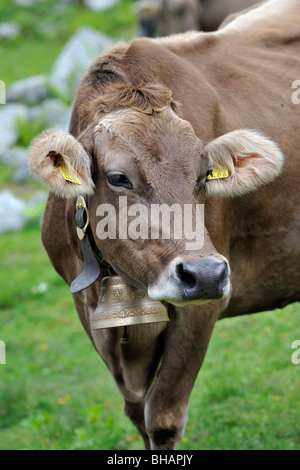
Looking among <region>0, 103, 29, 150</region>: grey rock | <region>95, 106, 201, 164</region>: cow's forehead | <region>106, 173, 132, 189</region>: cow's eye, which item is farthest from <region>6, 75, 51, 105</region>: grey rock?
<region>106, 173, 132, 189</region>: cow's eye

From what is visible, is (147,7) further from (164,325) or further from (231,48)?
(164,325)

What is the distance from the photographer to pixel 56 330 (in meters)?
7.71

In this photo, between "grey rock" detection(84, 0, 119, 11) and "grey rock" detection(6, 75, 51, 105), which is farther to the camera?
"grey rock" detection(84, 0, 119, 11)

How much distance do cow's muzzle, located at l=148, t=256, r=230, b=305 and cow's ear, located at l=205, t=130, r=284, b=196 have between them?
0.71m

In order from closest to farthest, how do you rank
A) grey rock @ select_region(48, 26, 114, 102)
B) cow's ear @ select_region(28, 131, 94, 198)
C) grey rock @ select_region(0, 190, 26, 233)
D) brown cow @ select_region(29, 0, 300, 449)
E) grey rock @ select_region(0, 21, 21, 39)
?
1. brown cow @ select_region(29, 0, 300, 449)
2. cow's ear @ select_region(28, 131, 94, 198)
3. grey rock @ select_region(0, 190, 26, 233)
4. grey rock @ select_region(48, 26, 114, 102)
5. grey rock @ select_region(0, 21, 21, 39)

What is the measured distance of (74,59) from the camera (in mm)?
14688

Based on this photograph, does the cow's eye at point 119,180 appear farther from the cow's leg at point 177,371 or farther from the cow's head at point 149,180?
the cow's leg at point 177,371

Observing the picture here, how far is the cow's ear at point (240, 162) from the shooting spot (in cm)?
392

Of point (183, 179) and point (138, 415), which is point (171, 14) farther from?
point (183, 179)

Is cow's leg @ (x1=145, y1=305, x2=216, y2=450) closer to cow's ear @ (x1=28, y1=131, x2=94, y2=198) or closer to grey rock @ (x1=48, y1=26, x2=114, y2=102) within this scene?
cow's ear @ (x1=28, y1=131, x2=94, y2=198)

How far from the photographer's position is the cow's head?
3.38 meters

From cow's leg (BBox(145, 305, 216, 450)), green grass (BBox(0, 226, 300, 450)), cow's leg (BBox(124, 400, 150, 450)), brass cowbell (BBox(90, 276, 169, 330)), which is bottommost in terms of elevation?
green grass (BBox(0, 226, 300, 450))

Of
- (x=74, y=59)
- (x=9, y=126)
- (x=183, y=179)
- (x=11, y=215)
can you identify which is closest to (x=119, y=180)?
(x=183, y=179)

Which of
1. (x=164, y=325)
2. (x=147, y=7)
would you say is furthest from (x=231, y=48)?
(x=147, y=7)
